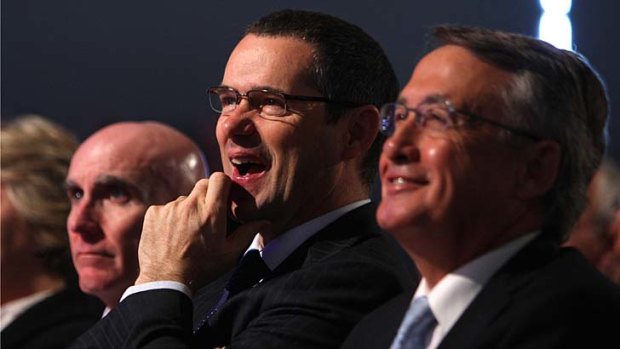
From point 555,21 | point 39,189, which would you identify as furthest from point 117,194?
point 555,21

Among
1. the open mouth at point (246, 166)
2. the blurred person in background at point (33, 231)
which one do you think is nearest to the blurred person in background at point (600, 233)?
the open mouth at point (246, 166)

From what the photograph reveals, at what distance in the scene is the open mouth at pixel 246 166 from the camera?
9.61 ft

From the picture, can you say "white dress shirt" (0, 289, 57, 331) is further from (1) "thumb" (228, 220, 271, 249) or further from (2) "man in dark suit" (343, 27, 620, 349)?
(2) "man in dark suit" (343, 27, 620, 349)

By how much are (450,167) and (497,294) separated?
0.24m

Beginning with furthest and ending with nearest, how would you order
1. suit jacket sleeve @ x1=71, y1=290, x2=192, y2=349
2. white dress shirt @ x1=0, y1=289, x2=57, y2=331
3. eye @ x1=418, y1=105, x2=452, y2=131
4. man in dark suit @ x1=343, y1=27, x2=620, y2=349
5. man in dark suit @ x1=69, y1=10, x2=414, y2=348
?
white dress shirt @ x1=0, y1=289, x2=57, y2=331 < man in dark suit @ x1=69, y1=10, x2=414, y2=348 < suit jacket sleeve @ x1=71, y1=290, x2=192, y2=349 < eye @ x1=418, y1=105, x2=452, y2=131 < man in dark suit @ x1=343, y1=27, x2=620, y2=349

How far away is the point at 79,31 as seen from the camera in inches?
213

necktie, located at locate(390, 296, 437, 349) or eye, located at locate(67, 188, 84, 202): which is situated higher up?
necktie, located at locate(390, 296, 437, 349)

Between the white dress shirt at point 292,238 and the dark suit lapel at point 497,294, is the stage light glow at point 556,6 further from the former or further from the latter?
the dark suit lapel at point 497,294

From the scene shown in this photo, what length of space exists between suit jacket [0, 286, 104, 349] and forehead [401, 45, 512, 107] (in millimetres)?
1624

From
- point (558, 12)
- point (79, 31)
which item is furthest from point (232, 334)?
point (79, 31)

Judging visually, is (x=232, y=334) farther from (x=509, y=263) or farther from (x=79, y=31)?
(x=79, y=31)

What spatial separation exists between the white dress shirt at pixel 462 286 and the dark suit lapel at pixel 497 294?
2 centimetres

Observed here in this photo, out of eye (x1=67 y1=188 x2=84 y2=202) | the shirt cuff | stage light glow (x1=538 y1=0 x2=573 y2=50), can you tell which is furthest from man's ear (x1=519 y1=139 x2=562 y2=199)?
stage light glow (x1=538 y1=0 x2=573 y2=50)

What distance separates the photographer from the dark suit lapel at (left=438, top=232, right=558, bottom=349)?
222cm
